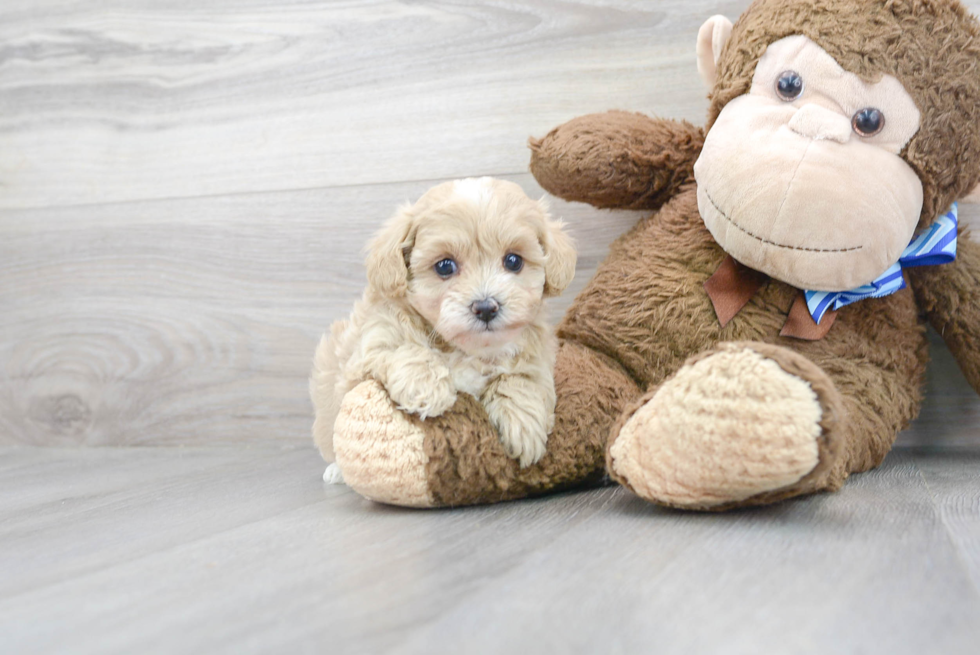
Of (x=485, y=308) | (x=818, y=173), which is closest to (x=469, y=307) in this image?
(x=485, y=308)

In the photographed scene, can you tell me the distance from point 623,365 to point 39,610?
774mm

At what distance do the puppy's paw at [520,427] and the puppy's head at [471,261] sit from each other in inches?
3.0

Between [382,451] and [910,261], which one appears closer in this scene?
[382,451]

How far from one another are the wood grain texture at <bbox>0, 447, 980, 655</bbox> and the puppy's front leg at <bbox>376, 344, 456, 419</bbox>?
132 millimetres

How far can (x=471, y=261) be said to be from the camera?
956mm

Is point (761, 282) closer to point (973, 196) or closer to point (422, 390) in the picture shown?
point (973, 196)

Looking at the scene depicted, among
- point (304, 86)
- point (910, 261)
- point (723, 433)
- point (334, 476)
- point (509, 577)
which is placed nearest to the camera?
point (509, 577)

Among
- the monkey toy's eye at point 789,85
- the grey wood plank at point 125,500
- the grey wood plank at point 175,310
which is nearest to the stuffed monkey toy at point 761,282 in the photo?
the monkey toy's eye at point 789,85

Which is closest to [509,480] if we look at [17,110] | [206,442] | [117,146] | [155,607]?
[155,607]

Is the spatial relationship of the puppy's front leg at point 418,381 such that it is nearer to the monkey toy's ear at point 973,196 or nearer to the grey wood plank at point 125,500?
the grey wood plank at point 125,500

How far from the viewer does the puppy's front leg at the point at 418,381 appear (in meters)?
0.94

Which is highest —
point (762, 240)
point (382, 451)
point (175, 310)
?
point (762, 240)

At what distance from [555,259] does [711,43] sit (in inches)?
17.6

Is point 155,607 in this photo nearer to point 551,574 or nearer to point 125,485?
point 551,574
